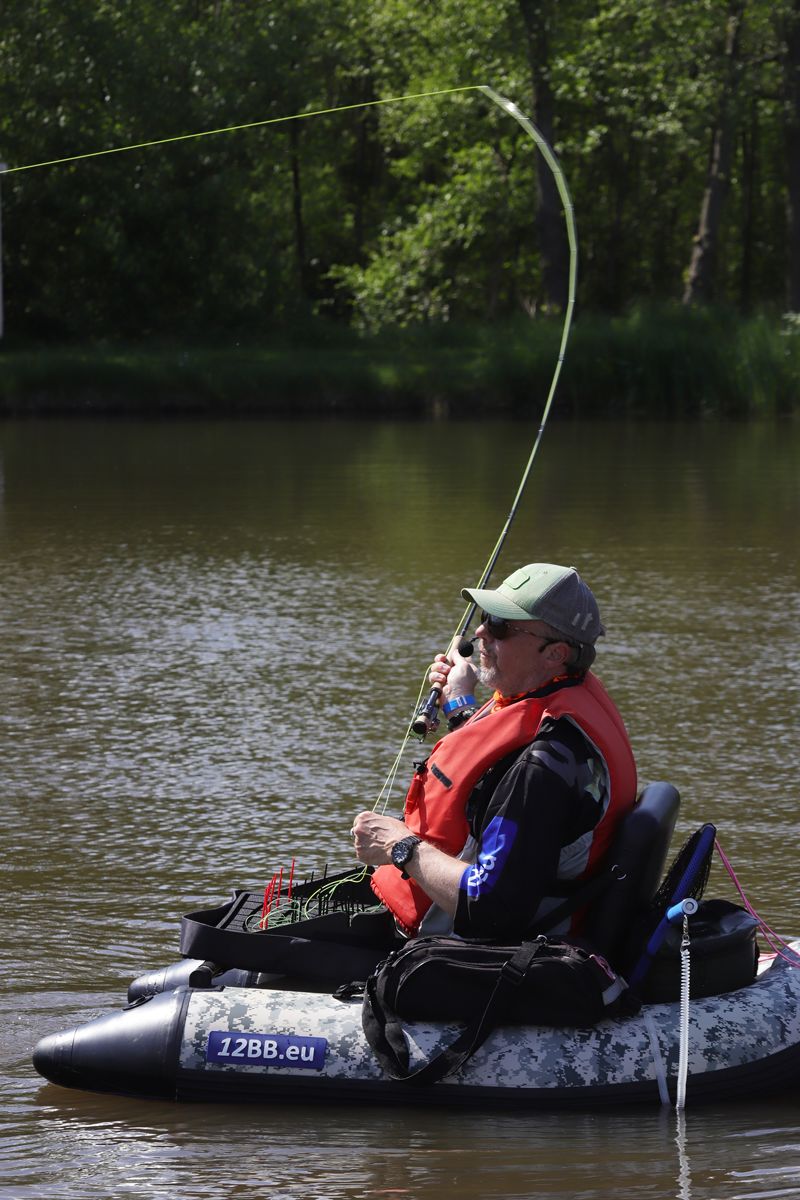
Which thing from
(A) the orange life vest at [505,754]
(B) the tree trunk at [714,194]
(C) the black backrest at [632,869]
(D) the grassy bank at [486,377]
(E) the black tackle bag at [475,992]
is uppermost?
(B) the tree trunk at [714,194]

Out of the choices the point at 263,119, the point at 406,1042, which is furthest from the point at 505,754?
the point at 263,119

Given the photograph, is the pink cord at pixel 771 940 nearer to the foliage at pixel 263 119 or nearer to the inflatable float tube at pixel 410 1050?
the inflatable float tube at pixel 410 1050

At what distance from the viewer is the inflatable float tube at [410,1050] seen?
4.34 meters

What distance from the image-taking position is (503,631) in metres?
4.34

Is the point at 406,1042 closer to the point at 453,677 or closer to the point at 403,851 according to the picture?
the point at 403,851

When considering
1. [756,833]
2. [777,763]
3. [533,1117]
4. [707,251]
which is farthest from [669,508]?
[707,251]

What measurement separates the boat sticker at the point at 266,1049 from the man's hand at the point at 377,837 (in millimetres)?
434

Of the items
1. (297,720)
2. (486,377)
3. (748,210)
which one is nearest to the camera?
(297,720)

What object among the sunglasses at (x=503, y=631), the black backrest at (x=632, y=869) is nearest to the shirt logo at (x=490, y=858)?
the black backrest at (x=632, y=869)

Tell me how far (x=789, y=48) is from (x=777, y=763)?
31151mm

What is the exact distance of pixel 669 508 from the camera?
17234 millimetres

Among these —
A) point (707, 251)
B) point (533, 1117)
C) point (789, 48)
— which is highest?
point (789, 48)

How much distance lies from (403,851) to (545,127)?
34905mm

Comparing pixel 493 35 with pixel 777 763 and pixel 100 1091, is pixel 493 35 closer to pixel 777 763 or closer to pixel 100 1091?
pixel 777 763
